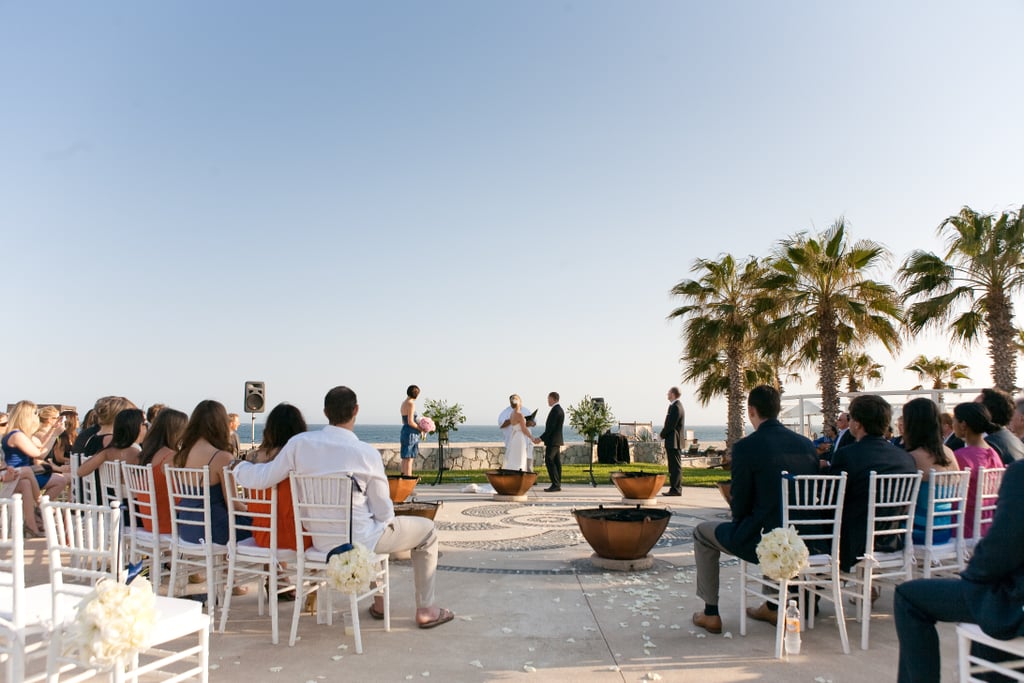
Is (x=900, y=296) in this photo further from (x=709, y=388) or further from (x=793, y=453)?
(x=793, y=453)

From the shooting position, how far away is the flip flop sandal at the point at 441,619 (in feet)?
13.9

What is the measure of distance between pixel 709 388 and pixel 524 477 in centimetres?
1580

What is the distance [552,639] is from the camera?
13.2ft

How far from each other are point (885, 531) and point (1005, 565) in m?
1.79

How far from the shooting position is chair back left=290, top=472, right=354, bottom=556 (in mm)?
3906

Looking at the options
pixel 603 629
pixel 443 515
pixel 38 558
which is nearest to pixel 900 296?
pixel 443 515

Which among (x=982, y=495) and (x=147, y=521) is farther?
(x=147, y=521)

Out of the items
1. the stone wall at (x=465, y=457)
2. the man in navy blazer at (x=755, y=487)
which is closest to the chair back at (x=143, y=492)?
the man in navy blazer at (x=755, y=487)

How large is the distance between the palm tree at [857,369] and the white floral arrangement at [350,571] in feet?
75.8

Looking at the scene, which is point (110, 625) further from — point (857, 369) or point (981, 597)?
point (857, 369)

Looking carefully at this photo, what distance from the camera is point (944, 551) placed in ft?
14.0

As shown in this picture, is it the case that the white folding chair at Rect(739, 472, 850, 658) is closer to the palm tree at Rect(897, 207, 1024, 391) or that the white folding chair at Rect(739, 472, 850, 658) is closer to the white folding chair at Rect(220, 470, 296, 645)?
the white folding chair at Rect(220, 470, 296, 645)

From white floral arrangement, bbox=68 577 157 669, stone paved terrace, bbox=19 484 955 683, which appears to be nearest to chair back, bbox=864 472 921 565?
stone paved terrace, bbox=19 484 955 683

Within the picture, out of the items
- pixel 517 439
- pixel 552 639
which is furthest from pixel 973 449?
pixel 517 439
